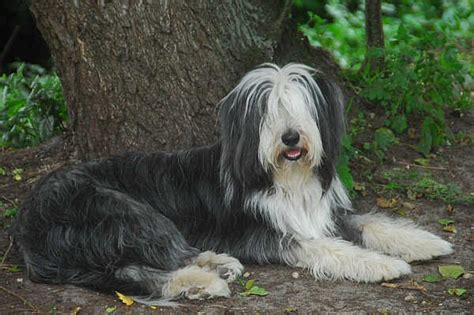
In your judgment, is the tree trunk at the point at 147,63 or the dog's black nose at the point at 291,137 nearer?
the dog's black nose at the point at 291,137

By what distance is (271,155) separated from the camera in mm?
4875

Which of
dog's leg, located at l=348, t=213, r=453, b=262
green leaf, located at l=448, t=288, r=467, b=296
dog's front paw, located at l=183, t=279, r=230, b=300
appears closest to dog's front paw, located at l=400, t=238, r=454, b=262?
dog's leg, located at l=348, t=213, r=453, b=262

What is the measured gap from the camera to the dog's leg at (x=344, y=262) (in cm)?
488

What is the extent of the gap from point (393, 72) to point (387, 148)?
1.90 ft

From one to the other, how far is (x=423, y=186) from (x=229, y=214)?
5.39 ft

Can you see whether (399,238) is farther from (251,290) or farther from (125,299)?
(125,299)

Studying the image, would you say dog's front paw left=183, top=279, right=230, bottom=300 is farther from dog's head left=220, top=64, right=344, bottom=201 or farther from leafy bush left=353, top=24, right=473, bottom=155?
leafy bush left=353, top=24, right=473, bottom=155

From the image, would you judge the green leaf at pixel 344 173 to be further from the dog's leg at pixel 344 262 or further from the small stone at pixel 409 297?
the small stone at pixel 409 297

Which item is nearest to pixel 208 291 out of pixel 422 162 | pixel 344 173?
pixel 344 173

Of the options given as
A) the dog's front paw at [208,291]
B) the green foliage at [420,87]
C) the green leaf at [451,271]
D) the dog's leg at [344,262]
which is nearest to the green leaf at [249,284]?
the dog's front paw at [208,291]

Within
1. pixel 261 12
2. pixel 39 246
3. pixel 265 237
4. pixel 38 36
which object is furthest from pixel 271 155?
pixel 38 36

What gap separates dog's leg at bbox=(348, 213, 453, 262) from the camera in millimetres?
5188

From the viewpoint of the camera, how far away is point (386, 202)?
20.0ft

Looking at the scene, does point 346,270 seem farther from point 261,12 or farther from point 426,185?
point 261,12
